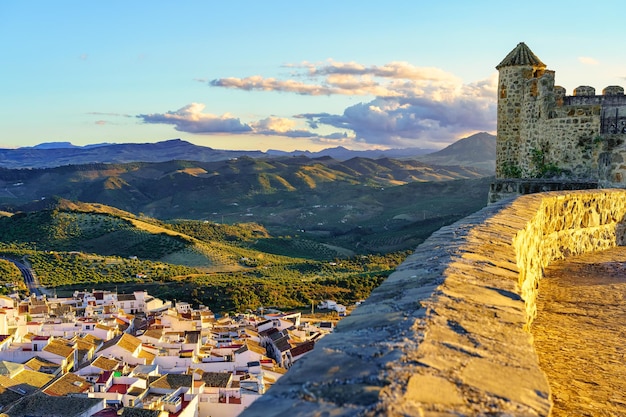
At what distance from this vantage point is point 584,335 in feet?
14.7

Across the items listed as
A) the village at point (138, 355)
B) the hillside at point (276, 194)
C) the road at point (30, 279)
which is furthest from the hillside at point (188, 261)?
the hillside at point (276, 194)

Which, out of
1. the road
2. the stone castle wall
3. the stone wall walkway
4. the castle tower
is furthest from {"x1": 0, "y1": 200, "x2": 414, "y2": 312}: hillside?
the stone castle wall

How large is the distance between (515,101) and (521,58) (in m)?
0.89

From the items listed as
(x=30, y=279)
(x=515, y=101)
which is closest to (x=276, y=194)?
(x=30, y=279)

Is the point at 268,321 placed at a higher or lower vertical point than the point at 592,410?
lower

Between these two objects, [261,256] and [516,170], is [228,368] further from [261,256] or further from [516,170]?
[261,256]

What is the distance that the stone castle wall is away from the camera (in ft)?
5.74

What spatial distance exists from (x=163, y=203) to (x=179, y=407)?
10436 cm

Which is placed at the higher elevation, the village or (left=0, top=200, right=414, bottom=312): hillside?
the village

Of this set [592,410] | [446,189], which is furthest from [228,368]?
[446,189]

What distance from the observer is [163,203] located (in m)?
119

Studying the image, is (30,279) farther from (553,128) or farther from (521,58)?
(553,128)

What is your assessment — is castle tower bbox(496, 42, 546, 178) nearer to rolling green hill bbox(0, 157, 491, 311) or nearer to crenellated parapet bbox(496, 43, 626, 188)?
crenellated parapet bbox(496, 43, 626, 188)

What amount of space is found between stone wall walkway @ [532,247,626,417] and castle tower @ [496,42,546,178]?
6.18 m
